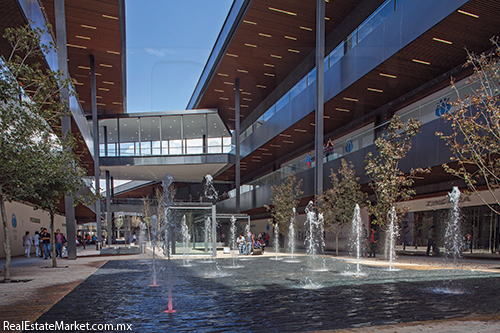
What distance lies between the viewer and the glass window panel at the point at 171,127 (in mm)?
40213

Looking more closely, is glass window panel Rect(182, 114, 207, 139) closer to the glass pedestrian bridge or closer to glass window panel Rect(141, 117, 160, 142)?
the glass pedestrian bridge

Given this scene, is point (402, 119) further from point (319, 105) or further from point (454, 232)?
point (454, 232)

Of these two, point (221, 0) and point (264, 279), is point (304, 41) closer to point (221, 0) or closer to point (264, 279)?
point (221, 0)

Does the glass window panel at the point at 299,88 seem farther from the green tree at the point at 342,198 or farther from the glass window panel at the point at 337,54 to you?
the green tree at the point at 342,198

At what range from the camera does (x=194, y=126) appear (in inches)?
1667

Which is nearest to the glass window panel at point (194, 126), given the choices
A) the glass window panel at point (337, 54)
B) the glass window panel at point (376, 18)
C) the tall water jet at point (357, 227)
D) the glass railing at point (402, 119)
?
the glass railing at point (402, 119)

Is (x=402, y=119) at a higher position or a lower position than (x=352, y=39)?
lower

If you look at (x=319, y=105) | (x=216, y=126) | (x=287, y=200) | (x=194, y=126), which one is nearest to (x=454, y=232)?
(x=319, y=105)

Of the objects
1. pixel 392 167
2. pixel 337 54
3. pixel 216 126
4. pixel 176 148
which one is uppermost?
pixel 337 54

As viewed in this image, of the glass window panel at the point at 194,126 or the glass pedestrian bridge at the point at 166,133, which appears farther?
the glass window panel at the point at 194,126

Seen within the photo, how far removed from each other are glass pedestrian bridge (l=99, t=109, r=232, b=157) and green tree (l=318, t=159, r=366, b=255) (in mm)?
18735

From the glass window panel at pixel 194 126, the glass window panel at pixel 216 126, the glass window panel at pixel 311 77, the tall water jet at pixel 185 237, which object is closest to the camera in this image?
the glass window panel at pixel 311 77

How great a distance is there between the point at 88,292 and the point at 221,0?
21839 mm

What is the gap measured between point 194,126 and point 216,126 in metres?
2.61
